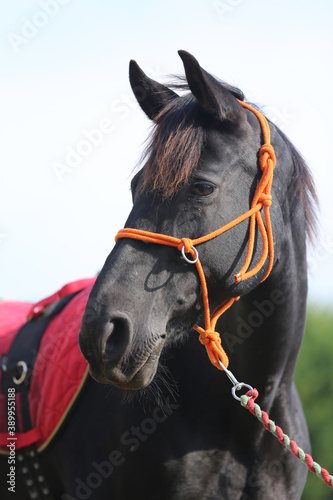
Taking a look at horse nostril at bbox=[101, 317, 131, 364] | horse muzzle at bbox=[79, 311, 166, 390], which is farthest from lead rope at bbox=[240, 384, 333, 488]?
horse nostril at bbox=[101, 317, 131, 364]

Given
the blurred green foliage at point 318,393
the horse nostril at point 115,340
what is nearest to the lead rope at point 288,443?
the horse nostril at point 115,340

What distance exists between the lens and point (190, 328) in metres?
2.28

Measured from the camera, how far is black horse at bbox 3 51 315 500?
2096 mm

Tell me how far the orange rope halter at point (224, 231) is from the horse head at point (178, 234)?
0.02m

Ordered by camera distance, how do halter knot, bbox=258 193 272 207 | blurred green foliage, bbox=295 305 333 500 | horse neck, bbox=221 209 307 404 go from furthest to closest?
blurred green foliage, bbox=295 305 333 500 < horse neck, bbox=221 209 307 404 < halter knot, bbox=258 193 272 207

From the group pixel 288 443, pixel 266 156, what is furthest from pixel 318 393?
pixel 266 156

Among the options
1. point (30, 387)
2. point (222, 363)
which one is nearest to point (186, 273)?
point (222, 363)

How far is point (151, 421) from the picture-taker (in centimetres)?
255

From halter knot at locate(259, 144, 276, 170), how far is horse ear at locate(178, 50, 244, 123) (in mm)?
165

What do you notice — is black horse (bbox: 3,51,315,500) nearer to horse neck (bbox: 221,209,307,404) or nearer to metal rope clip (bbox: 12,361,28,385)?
horse neck (bbox: 221,209,307,404)

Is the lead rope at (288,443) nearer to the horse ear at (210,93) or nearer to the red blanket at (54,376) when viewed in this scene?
the red blanket at (54,376)

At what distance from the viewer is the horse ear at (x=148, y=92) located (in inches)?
100

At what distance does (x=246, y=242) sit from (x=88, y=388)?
1.12 metres

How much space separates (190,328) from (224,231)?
41cm
